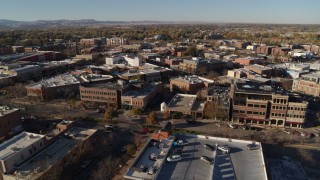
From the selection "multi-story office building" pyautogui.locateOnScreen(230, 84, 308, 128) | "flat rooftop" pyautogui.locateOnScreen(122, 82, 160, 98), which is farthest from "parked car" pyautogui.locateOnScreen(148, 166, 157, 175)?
"flat rooftop" pyautogui.locateOnScreen(122, 82, 160, 98)

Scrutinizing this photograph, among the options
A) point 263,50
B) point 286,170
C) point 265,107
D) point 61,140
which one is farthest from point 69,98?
point 263,50

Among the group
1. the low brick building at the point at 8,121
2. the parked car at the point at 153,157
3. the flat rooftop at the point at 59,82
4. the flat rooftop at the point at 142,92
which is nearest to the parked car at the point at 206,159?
the parked car at the point at 153,157

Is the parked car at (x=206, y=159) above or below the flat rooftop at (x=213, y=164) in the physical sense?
above

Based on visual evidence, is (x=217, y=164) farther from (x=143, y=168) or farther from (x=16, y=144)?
(x=16, y=144)

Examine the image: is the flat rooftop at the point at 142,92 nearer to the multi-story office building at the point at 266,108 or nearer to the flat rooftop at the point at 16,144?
the multi-story office building at the point at 266,108

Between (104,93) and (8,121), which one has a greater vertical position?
(104,93)

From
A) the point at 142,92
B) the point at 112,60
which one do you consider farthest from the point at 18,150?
the point at 112,60

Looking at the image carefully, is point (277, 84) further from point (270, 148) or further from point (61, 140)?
point (61, 140)
